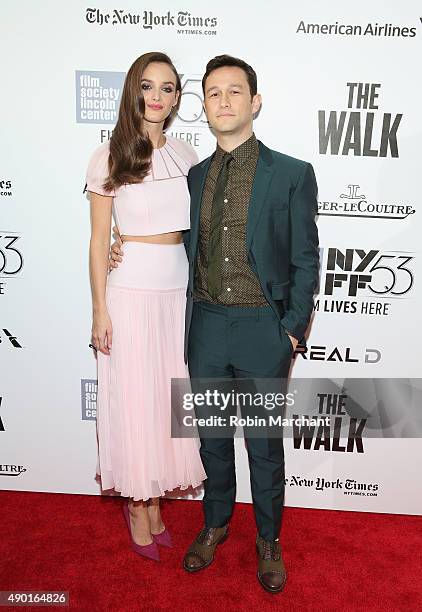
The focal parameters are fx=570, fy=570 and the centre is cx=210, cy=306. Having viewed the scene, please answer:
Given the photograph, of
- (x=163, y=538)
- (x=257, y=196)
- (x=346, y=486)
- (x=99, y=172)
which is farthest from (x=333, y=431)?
(x=99, y=172)

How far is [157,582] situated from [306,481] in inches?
41.6

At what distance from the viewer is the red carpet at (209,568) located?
249 centimetres

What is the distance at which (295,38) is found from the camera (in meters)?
2.68

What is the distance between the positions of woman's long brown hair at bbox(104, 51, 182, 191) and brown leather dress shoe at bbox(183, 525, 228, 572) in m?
1.68

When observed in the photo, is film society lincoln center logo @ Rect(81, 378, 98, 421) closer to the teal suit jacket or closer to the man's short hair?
the teal suit jacket

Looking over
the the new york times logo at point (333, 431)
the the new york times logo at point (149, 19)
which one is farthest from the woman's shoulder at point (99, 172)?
the the new york times logo at point (333, 431)

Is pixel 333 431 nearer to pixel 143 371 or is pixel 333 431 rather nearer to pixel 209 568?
pixel 209 568

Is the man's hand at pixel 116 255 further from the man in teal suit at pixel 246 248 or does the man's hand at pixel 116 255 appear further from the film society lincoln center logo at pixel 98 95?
the film society lincoln center logo at pixel 98 95

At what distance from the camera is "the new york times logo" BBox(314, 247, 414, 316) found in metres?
2.89

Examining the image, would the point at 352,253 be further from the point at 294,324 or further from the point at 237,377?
the point at 237,377

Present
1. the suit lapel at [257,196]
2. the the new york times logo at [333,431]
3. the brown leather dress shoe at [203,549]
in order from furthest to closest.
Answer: the the new york times logo at [333,431] → the brown leather dress shoe at [203,549] → the suit lapel at [257,196]

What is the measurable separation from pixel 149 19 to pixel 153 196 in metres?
0.94

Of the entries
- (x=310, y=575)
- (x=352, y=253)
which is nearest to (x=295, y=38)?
(x=352, y=253)

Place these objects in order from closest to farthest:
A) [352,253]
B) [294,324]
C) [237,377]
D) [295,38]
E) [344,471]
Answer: [294,324] → [237,377] → [295,38] → [352,253] → [344,471]
